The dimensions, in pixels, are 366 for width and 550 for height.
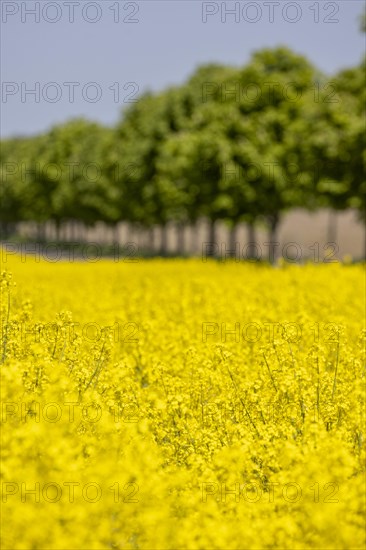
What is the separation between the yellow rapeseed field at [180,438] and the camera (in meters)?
4.34

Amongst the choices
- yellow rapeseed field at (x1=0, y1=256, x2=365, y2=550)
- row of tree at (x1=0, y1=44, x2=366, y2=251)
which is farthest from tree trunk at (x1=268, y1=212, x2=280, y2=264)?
yellow rapeseed field at (x1=0, y1=256, x2=365, y2=550)

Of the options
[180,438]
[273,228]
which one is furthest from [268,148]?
[180,438]

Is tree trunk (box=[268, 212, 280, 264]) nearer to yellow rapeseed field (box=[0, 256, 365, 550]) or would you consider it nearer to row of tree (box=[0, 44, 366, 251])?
row of tree (box=[0, 44, 366, 251])

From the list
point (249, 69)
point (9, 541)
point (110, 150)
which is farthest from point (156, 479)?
point (110, 150)

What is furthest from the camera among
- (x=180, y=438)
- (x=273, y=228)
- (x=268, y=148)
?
(x=273, y=228)

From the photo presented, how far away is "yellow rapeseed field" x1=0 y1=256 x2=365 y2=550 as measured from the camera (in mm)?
4340

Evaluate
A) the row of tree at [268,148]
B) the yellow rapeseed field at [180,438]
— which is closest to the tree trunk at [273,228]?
the row of tree at [268,148]

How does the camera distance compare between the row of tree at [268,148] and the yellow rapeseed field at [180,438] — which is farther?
the row of tree at [268,148]

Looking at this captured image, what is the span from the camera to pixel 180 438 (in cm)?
680

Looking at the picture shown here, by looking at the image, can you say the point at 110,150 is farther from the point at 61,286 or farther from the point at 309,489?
the point at 309,489

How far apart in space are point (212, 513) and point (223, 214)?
117ft

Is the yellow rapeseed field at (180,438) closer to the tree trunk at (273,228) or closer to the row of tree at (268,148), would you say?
the row of tree at (268,148)

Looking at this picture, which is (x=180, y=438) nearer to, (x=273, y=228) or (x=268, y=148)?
(x=268, y=148)

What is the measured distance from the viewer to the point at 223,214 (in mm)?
39688
